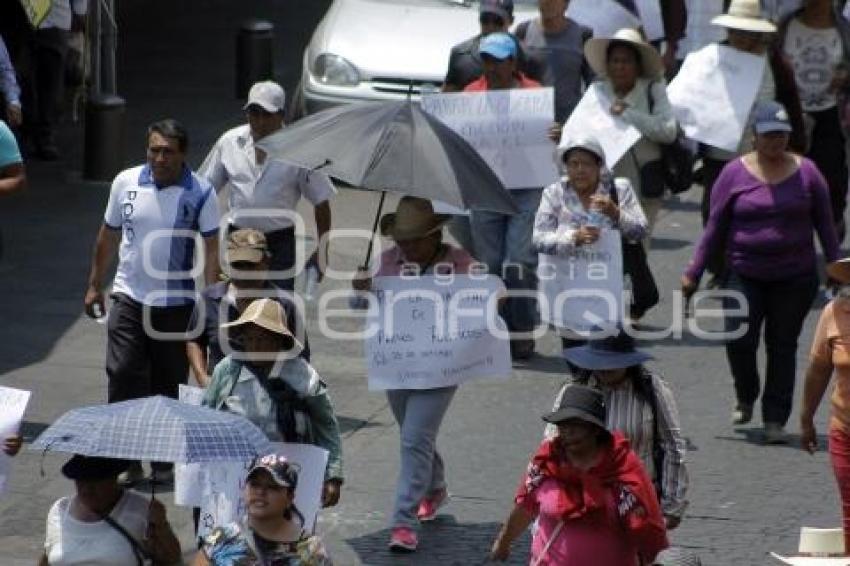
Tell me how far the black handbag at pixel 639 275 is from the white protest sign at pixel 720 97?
138cm

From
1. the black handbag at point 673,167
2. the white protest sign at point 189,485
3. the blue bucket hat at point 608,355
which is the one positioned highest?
the blue bucket hat at point 608,355

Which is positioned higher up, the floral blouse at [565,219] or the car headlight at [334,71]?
the floral blouse at [565,219]

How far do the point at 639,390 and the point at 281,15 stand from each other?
54.2 ft

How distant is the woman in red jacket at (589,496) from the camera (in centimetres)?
798

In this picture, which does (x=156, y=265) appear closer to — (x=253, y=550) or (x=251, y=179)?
(x=251, y=179)

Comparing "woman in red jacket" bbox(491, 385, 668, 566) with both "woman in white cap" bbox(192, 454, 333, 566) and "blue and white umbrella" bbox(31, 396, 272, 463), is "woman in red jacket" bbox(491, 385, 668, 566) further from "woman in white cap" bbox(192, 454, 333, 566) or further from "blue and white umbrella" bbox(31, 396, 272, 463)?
"blue and white umbrella" bbox(31, 396, 272, 463)

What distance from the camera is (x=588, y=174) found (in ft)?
40.1

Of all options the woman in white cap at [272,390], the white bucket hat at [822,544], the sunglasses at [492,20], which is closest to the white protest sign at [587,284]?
the sunglasses at [492,20]

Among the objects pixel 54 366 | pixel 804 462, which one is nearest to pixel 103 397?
pixel 54 366

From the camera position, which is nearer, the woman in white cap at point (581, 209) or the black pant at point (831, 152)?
the woman in white cap at point (581, 209)

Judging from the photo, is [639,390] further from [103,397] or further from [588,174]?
[103,397]

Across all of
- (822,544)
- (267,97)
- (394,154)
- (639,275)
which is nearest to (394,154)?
(394,154)

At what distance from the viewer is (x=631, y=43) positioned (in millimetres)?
13734

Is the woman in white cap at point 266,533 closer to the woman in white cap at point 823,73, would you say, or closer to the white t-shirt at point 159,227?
the white t-shirt at point 159,227
